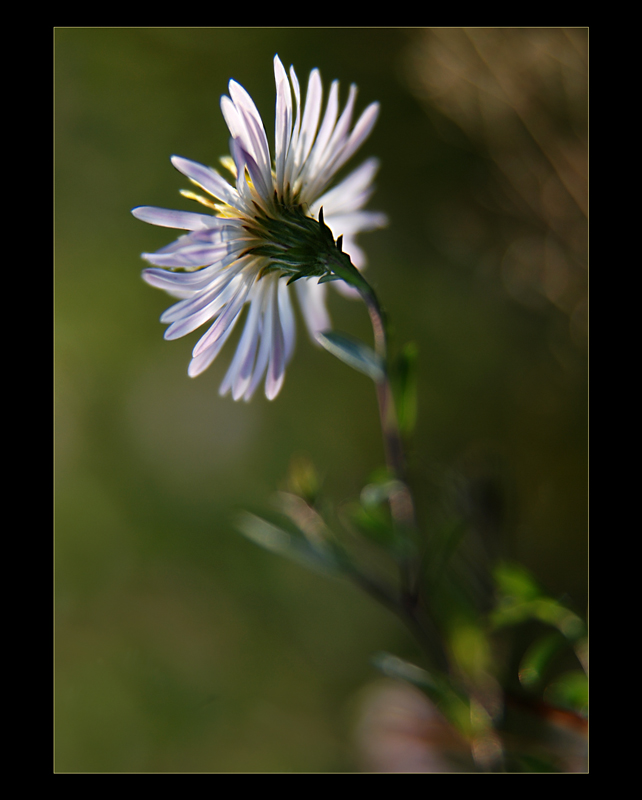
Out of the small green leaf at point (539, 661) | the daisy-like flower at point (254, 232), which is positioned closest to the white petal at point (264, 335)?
the daisy-like flower at point (254, 232)

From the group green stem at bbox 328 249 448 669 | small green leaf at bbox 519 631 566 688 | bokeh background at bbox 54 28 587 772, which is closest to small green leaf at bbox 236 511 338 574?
green stem at bbox 328 249 448 669

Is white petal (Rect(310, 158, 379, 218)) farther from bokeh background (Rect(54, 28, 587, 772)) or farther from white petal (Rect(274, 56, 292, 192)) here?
bokeh background (Rect(54, 28, 587, 772))

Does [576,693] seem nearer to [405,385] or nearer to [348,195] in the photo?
[405,385]

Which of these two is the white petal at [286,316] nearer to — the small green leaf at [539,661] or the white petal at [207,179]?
the white petal at [207,179]

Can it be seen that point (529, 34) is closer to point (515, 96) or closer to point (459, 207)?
point (515, 96)

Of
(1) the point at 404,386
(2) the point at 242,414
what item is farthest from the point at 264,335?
(2) the point at 242,414
